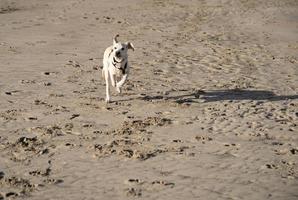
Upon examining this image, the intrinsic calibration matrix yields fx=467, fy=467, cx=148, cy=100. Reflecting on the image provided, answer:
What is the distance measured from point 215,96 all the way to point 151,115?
7.28 ft

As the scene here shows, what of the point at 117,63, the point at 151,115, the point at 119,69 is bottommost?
the point at 151,115

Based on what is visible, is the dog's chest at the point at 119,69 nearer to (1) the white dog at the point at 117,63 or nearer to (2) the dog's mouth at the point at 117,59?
(1) the white dog at the point at 117,63

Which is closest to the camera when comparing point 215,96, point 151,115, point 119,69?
point 151,115

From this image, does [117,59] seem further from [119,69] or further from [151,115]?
[151,115]

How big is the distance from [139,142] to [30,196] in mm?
2513

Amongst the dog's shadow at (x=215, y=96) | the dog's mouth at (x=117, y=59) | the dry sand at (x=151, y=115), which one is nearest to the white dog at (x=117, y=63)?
the dog's mouth at (x=117, y=59)

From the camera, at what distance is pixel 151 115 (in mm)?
9805

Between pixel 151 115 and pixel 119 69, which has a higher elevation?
pixel 119 69

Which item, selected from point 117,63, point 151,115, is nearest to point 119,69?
point 117,63

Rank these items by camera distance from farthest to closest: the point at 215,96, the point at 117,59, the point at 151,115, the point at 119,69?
the point at 215,96
the point at 119,69
the point at 117,59
the point at 151,115

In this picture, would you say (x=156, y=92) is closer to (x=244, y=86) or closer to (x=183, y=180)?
(x=244, y=86)

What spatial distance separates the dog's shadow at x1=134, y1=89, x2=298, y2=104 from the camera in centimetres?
1102

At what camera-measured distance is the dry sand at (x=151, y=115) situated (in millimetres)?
6863

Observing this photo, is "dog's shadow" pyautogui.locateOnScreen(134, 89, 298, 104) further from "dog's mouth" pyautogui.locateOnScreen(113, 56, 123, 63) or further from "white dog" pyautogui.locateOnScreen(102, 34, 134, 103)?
"dog's mouth" pyautogui.locateOnScreen(113, 56, 123, 63)
